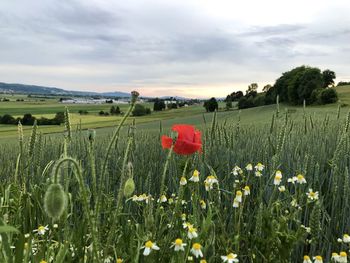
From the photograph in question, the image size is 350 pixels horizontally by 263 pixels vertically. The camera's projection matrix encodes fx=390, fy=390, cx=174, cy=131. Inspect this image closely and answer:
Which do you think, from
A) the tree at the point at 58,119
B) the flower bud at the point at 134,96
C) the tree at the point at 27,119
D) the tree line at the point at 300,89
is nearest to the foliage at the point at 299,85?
the tree line at the point at 300,89

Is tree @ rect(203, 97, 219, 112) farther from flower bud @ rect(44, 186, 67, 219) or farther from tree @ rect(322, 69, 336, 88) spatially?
flower bud @ rect(44, 186, 67, 219)

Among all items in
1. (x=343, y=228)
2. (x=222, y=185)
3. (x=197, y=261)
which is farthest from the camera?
(x=222, y=185)

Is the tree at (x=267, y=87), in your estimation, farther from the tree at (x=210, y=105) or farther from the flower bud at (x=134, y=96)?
the flower bud at (x=134, y=96)

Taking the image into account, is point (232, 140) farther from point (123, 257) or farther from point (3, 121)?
point (3, 121)

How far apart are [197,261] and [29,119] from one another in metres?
30.0

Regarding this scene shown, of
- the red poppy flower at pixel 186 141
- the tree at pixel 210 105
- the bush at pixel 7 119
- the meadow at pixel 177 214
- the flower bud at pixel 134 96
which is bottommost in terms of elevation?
the bush at pixel 7 119

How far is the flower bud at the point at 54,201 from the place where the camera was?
3.37 feet

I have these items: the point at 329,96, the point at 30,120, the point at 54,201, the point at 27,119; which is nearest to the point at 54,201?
the point at 54,201

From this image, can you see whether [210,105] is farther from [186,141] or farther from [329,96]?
[186,141]

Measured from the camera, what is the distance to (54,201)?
1030mm

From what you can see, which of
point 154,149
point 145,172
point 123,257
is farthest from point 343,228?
point 154,149

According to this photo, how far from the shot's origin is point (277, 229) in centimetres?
173

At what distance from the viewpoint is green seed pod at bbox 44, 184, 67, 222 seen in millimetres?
1026

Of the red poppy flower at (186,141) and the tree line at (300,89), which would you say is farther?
the tree line at (300,89)
